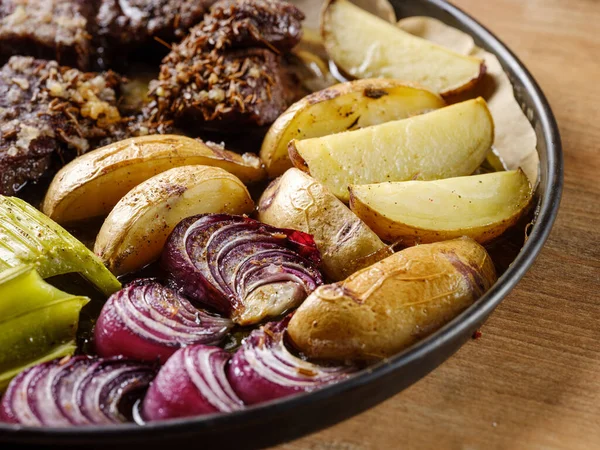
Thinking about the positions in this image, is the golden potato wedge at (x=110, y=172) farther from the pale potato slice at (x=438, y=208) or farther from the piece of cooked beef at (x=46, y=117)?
the pale potato slice at (x=438, y=208)

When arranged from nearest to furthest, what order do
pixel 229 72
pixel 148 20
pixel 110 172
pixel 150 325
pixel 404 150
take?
pixel 150 325 → pixel 110 172 → pixel 404 150 → pixel 229 72 → pixel 148 20

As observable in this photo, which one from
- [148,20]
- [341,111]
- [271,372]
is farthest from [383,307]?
[148,20]

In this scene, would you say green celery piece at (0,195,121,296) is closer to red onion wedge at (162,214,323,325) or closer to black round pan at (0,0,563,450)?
red onion wedge at (162,214,323,325)

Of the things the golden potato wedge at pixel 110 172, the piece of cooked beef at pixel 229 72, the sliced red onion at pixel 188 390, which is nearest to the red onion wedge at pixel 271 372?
the sliced red onion at pixel 188 390

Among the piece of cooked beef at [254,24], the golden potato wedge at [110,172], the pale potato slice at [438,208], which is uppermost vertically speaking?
the piece of cooked beef at [254,24]

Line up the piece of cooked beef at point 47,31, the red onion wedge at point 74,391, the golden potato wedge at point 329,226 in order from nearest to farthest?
the red onion wedge at point 74,391, the golden potato wedge at point 329,226, the piece of cooked beef at point 47,31

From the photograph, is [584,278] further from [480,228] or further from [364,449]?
[364,449]

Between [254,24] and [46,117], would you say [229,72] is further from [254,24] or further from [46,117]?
[46,117]
